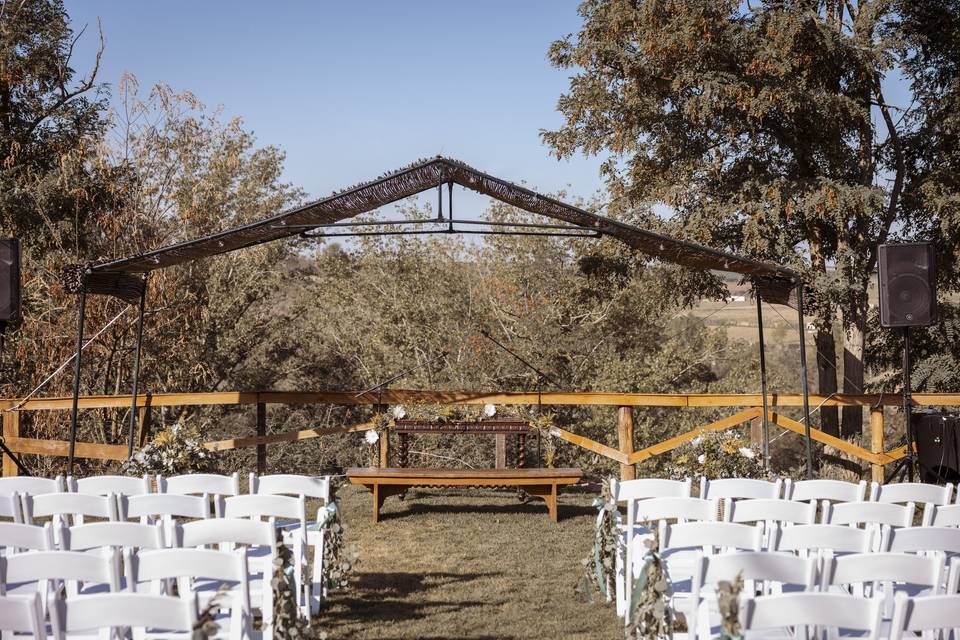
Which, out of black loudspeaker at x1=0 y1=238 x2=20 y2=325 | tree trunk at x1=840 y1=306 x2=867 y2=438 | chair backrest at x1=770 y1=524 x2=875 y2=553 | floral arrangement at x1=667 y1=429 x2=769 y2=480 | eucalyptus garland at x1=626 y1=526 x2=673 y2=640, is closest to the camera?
chair backrest at x1=770 y1=524 x2=875 y2=553

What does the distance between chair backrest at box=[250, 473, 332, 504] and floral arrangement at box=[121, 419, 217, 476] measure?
8.45 ft

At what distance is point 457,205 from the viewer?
7.11m

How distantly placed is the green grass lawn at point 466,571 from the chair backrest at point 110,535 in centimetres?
134

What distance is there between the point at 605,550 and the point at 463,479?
7.27 feet

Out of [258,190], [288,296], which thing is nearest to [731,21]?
[288,296]

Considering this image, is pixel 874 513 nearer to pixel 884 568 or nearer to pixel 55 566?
pixel 884 568

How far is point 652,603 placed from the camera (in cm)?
383

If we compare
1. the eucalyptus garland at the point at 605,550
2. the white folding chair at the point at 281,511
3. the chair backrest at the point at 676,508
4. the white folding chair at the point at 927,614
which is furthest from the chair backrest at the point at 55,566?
the eucalyptus garland at the point at 605,550

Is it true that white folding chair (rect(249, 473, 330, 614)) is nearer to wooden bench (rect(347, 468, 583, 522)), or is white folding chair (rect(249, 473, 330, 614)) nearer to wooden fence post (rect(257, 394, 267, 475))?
wooden bench (rect(347, 468, 583, 522))

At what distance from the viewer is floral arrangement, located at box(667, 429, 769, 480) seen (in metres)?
7.35

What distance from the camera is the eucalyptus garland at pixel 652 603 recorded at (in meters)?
3.80

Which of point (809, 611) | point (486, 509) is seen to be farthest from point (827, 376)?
point (809, 611)

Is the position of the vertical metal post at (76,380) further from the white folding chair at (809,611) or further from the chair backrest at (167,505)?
the white folding chair at (809,611)

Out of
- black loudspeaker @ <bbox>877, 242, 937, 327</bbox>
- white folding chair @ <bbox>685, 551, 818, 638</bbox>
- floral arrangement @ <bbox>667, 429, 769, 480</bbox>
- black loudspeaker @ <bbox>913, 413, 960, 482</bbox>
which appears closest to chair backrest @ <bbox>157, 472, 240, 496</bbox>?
white folding chair @ <bbox>685, 551, 818, 638</bbox>
